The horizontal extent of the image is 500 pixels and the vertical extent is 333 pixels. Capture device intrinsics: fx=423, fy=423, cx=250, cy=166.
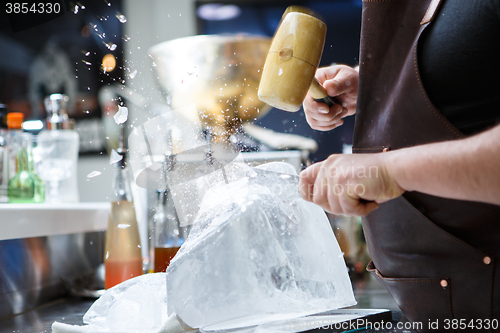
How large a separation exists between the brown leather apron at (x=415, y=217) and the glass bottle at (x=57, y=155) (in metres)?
1.16

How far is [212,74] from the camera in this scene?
130 cm

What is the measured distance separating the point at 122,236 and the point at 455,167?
909mm

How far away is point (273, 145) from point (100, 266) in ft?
3.24

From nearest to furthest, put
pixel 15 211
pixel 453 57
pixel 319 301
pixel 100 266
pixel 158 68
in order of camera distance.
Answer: pixel 453 57 → pixel 319 301 → pixel 15 211 → pixel 158 68 → pixel 100 266

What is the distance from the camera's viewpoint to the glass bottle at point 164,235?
45.0 inches

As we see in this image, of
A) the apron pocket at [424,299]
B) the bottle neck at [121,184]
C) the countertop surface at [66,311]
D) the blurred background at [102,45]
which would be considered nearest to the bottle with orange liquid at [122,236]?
the bottle neck at [121,184]

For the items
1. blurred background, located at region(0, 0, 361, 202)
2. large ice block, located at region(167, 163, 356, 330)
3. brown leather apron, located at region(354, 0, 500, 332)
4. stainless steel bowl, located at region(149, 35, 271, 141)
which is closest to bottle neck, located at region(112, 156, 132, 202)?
stainless steel bowl, located at region(149, 35, 271, 141)

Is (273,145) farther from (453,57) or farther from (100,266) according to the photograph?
(453,57)

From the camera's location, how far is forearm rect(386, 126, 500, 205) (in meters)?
0.46

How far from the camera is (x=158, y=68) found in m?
1.26

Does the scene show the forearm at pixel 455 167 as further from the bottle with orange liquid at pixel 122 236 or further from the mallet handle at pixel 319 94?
the bottle with orange liquid at pixel 122 236

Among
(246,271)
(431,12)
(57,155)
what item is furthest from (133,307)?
(57,155)

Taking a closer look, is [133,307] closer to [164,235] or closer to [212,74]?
[164,235]

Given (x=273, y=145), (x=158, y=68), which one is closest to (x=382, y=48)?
(x=158, y=68)
